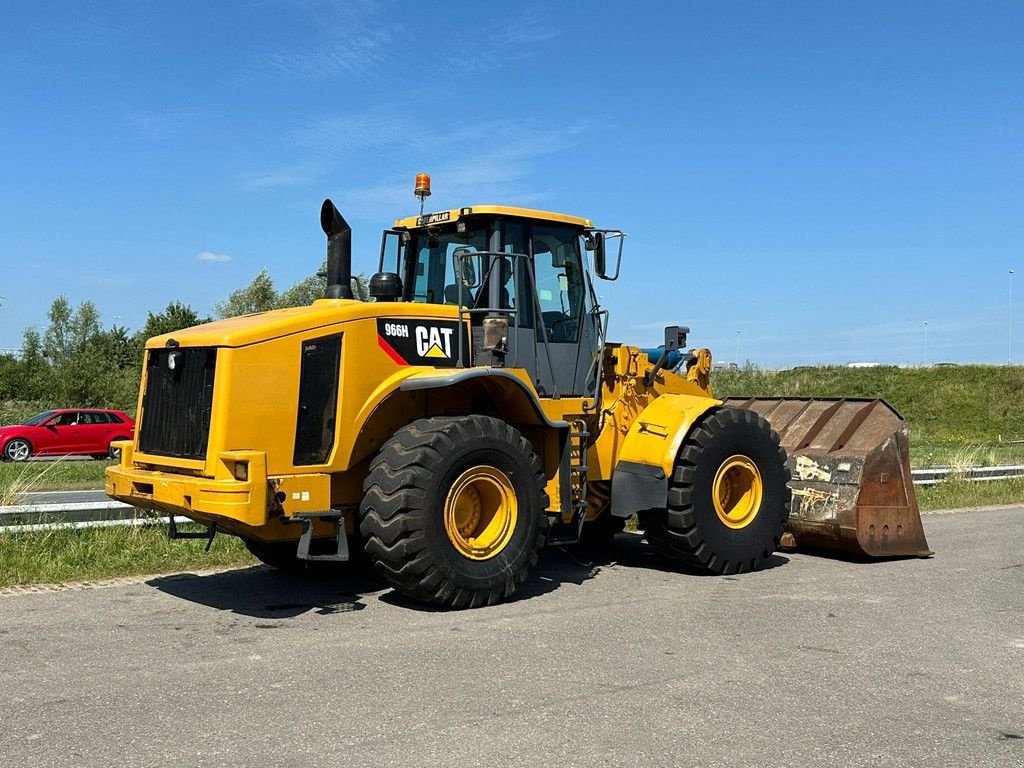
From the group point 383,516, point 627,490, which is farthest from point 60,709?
point 627,490

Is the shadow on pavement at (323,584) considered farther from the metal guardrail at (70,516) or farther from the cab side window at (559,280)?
the cab side window at (559,280)

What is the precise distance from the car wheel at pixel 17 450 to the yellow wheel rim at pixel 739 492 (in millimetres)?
22364

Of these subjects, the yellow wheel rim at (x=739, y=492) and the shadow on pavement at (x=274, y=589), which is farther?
the yellow wheel rim at (x=739, y=492)

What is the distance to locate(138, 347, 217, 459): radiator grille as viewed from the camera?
6.89 meters

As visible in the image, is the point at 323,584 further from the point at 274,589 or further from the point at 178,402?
the point at 178,402

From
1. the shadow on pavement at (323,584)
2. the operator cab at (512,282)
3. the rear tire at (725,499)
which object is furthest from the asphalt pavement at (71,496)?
the rear tire at (725,499)

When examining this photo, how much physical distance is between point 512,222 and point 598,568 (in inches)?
121

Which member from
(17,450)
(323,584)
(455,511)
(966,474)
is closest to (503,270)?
(455,511)

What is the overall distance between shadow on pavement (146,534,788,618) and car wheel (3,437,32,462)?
2031 cm

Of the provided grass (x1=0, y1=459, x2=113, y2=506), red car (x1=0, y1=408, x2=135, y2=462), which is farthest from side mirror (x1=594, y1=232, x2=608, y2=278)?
red car (x1=0, y1=408, x2=135, y2=462)

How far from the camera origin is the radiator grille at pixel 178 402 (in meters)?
6.89

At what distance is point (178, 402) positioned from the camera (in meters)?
7.17

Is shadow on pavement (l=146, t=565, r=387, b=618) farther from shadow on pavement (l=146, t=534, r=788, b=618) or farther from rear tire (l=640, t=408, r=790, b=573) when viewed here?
rear tire (l=640, t=408, r=790, b=573)

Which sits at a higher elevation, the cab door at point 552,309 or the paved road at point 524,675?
the cab door at point 552,309
